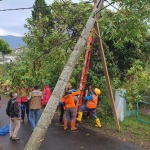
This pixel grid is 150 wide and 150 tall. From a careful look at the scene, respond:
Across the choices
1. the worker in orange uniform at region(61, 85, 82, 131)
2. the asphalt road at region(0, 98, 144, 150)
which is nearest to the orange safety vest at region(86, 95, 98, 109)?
the worker in orange uniform at region(61, 85, 82, 131)

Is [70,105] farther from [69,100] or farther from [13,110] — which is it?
[13,110]

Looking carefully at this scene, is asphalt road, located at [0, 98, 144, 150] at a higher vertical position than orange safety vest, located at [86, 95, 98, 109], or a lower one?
lower

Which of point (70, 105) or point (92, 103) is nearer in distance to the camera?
point (70, 105)

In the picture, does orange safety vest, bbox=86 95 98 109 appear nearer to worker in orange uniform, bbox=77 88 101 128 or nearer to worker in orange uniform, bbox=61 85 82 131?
worker in orange uniform, bbox=77 88 101 128

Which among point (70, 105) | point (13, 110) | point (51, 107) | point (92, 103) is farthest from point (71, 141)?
point (51, 107)

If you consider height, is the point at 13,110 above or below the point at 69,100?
below

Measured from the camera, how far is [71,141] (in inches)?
311

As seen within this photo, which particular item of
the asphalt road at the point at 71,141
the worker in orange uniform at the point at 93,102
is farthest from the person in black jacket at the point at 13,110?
the worker in orange uniform at the point at 93,102

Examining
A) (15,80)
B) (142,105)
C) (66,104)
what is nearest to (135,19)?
(15,80)

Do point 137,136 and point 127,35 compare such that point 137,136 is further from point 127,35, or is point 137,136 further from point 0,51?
point 0,51

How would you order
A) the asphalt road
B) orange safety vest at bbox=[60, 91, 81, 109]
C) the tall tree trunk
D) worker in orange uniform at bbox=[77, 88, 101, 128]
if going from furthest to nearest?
worker in orange uniform at bbox=[77, 88, 101, 128] → orange safety vest at bbox=[60, 91, 81, 109] → the asphalt road → the tall tree trunk

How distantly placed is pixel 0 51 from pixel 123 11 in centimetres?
1560

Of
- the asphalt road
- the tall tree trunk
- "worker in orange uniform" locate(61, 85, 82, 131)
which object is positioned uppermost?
the tall tree trunk

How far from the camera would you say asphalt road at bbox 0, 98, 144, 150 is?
24.2 feet
